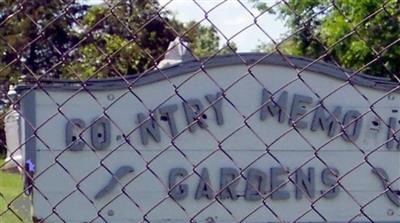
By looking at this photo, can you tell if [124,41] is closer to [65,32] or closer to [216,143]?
[65,32]

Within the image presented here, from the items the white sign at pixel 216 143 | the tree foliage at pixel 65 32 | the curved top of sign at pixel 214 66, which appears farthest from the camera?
the white sign at pixel 216 143

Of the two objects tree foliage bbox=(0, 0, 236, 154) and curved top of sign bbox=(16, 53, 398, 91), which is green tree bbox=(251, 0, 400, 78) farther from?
tree foliage bbox=(0, 0, 236, 154)

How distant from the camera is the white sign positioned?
6410 millimetres

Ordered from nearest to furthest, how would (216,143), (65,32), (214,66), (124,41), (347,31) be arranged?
(214,66) < (216,143) < (65,32) < (347,31) < (124,41)

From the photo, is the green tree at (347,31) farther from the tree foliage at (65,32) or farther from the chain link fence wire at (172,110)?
the tree foliage at (65,32)

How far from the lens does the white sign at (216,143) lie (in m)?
6.41

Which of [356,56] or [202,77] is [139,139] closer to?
[202,77]

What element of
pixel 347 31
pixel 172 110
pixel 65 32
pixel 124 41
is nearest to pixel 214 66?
pixel 172 110

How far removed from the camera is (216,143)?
6730 mm

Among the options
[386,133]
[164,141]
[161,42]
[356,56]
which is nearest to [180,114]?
[164,141]

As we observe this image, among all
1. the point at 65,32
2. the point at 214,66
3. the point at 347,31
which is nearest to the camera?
the point at 214,66

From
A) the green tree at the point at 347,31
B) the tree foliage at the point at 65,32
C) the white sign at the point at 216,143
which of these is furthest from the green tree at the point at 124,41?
the green tree at the point at 347,31

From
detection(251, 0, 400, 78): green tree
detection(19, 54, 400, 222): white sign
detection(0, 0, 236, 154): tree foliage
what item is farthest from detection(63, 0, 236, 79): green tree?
detection(251, 0, 400, 78): green tree

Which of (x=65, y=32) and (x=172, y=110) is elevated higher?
(x=65, y=32)
